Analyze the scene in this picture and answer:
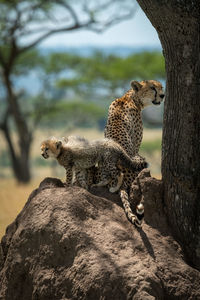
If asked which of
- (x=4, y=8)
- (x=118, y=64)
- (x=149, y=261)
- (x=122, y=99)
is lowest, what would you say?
(x=149, y=261)

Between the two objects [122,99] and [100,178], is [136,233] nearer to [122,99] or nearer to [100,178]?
[100,178]

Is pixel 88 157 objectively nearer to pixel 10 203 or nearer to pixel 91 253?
pixel 91 253

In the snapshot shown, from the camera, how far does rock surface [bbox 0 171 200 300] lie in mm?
3389

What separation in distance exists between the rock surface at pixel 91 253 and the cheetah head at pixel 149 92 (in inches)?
40.2

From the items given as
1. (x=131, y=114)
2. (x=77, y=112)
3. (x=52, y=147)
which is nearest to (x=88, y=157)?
(x=52, y=147)

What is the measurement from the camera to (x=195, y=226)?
379 centimetres

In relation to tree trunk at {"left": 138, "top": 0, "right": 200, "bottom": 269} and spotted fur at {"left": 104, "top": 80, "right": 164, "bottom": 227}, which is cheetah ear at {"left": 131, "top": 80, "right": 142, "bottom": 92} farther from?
tree trunk at {"left": 138, "top": 0, "right": 200, "bottom": 269}

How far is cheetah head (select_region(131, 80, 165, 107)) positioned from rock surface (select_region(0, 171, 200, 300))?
1.02 meters

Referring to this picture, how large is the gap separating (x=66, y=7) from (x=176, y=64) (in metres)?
9.87

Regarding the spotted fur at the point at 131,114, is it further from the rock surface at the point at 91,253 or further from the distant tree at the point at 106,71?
the distant tree at the point at 106,71

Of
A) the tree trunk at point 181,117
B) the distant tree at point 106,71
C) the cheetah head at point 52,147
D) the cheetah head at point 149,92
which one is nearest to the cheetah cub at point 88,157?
the cheetah head at point 52,147

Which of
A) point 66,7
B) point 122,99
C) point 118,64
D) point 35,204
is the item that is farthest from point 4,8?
point 35,204

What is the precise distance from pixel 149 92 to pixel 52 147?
103 cm

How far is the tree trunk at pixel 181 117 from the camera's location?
3617 millimetres
